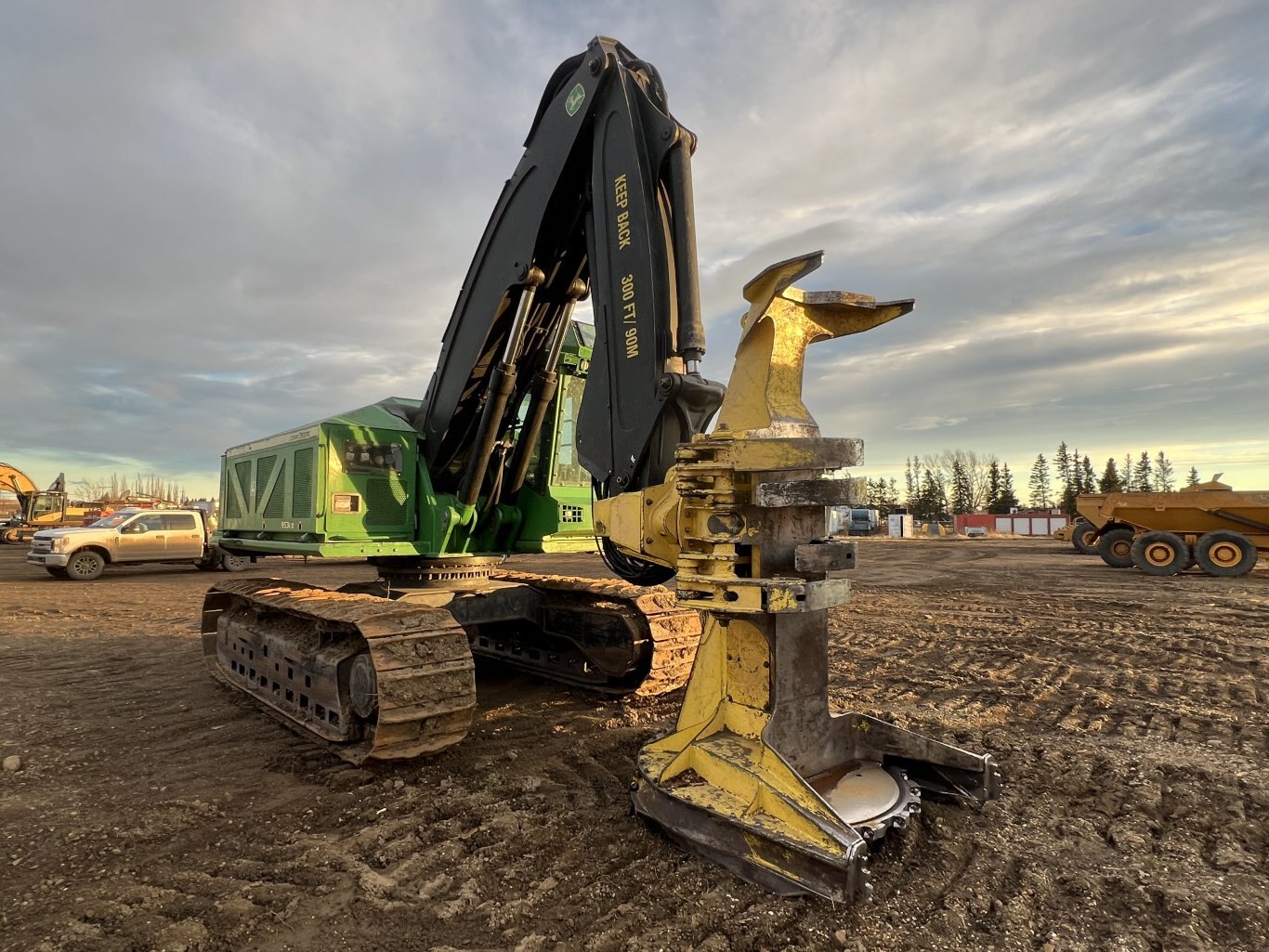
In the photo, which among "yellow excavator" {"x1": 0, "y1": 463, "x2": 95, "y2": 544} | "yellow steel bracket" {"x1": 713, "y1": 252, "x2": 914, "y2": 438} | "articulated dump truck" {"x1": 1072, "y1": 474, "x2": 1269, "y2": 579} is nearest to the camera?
"yellow steel bracket" {"x1": 713, "y1": 252, "x2": 914, "y2": 438}

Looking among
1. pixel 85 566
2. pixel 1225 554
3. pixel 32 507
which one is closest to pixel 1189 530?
pixel 1225 554

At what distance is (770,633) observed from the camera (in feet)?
10.8

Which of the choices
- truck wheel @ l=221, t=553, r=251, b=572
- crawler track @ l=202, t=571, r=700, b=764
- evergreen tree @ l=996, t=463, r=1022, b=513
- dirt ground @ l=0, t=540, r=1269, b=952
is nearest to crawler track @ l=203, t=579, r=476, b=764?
crawler track @ l=202, t=571, r=700, b=764

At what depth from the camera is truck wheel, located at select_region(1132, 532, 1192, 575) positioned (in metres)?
17.6

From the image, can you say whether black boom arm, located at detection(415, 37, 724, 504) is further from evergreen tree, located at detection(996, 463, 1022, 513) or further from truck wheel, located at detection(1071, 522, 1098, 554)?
evergreen tree, located at detection(996, 463, 1022, 513)

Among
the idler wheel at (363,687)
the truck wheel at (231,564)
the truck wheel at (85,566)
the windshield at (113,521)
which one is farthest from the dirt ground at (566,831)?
the truck wheel at (231,564)

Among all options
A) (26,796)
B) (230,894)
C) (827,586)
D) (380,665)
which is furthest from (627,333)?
(26,796)

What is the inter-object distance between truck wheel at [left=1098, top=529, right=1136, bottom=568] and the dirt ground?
47.2 feet

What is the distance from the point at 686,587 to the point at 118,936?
2.65m

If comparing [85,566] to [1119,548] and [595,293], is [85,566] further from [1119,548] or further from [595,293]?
[1119,548]

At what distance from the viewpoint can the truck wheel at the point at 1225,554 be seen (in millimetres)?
16875

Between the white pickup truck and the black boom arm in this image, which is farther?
the white pickup truck

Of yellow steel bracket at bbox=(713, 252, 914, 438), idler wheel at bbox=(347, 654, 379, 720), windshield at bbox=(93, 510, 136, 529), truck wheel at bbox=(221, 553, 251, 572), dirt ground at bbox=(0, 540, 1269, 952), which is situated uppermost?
yellow steel bracket at bbox=(713, 252, 914, 438)

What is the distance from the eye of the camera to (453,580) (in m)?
6.32
